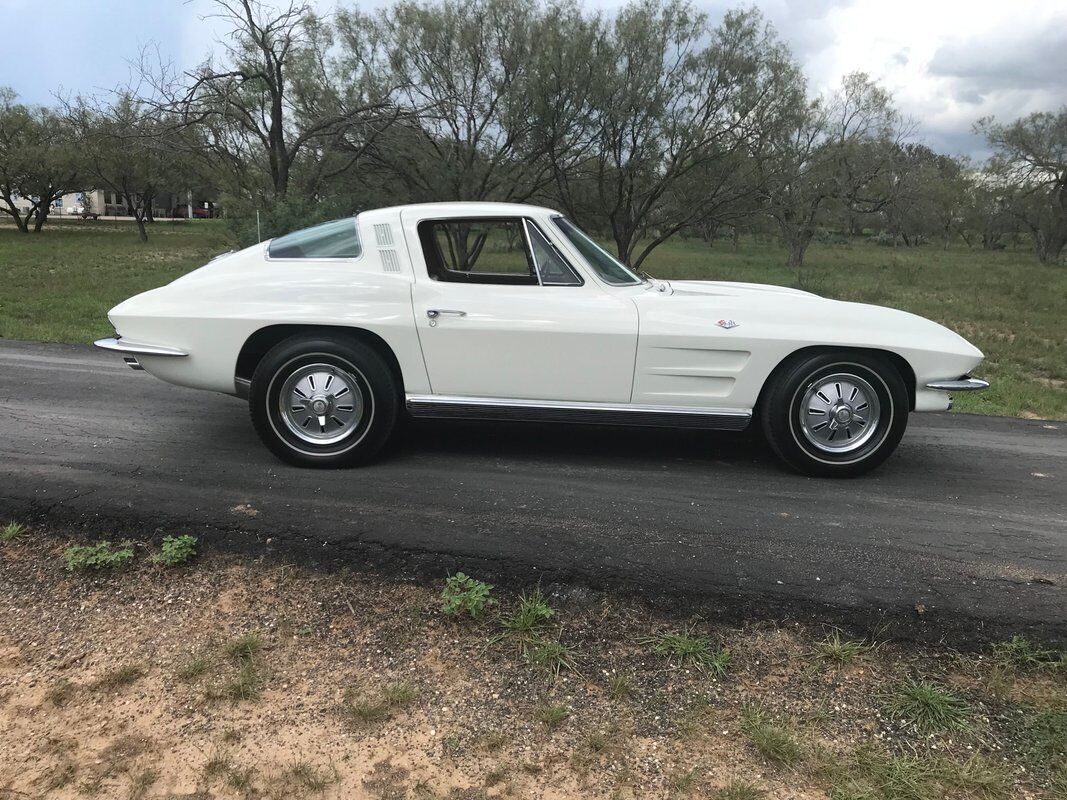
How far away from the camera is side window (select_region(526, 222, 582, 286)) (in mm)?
4273

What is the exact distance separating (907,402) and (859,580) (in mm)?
1498

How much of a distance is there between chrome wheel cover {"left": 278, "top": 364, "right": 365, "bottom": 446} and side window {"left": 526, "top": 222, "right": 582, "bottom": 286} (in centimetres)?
128

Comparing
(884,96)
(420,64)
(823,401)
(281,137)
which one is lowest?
(823,401)

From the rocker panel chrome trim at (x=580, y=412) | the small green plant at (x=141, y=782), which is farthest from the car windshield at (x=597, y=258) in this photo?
the small green plant at (x=141, y=782)

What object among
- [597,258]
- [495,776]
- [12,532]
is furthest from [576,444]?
[12,532]

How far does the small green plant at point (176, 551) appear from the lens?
10.7 ft

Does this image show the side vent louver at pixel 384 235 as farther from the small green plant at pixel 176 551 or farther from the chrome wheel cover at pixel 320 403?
the small green plant at pixel 176 551

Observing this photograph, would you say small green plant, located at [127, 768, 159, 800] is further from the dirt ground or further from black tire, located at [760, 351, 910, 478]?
black tire, located at [760, 351, 910, 478]

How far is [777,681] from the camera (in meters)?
2.63

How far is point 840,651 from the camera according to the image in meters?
2.75

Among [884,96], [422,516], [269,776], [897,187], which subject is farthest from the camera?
[897,187]

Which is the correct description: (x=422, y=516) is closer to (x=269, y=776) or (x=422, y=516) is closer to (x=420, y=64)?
(x=269, y=776)

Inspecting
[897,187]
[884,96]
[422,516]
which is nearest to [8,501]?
[422,516]

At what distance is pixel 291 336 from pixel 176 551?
1460mm
